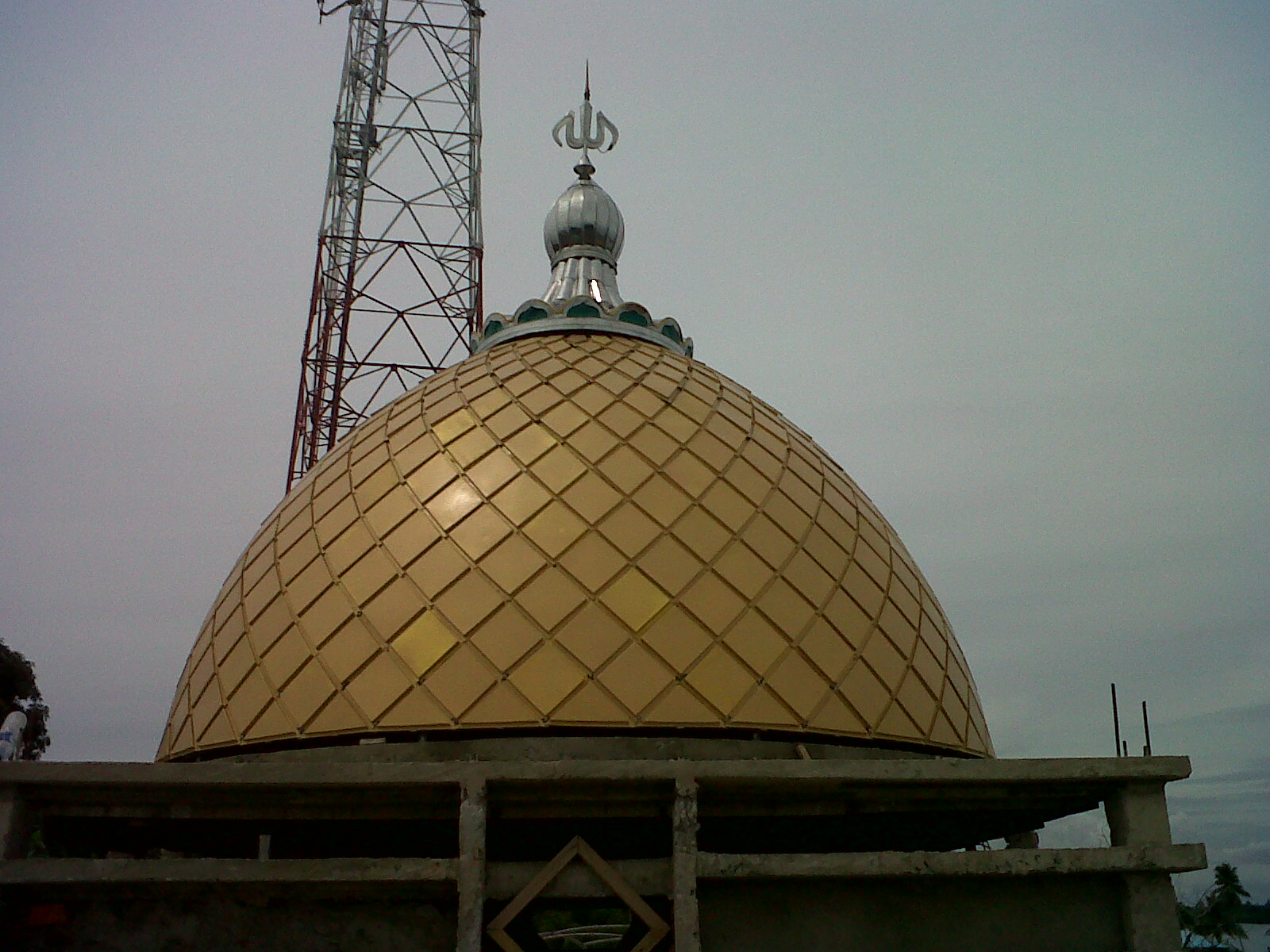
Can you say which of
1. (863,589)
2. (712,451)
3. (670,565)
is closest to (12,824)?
(670,565)

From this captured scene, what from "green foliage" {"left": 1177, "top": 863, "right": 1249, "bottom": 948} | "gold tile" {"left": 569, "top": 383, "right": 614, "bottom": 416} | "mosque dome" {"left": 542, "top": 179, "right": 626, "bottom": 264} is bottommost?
"green foliage" {"left": 1177, "top": 863, "right": 1249, "bottom": 948}

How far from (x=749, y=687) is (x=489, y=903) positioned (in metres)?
2.43

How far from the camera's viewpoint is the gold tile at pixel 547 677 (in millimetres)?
7027

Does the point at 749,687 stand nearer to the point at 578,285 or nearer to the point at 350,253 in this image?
the point at 578,285

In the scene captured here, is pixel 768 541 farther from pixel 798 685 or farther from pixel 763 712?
pixel 763 712

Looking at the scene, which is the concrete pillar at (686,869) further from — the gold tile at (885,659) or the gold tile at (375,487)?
the gold tile at (375,487)

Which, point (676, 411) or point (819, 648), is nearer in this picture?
point (819, 648)

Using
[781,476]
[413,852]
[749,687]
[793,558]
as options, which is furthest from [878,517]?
[413,852]

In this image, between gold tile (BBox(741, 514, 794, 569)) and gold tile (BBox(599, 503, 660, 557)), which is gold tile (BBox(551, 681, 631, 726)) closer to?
gold tile (BBox(599, 503, 660, 557))

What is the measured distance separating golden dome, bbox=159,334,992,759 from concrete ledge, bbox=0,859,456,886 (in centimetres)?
135

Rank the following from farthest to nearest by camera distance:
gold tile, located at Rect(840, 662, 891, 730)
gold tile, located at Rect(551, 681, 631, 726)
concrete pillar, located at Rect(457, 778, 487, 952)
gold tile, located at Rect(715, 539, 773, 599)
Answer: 1. gold tile, located at Rect(715, 539, 773, 599)
2. gold tile, located at Rect(840, 662, 891, 730)
3. gold tile, located at Rect(551, 681, 631, 726)
4. concrete pillar, located at Rect(457, 778, 487, 952)

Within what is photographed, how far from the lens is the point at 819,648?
7824mm

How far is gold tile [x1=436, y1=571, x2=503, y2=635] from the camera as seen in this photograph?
7.49 metres

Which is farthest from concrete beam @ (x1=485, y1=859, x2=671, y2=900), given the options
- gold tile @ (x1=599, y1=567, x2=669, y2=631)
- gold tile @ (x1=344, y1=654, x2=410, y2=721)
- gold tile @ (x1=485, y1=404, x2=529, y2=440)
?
gold tile @ (x1=485, y1=404, x2=529, y2=440)
